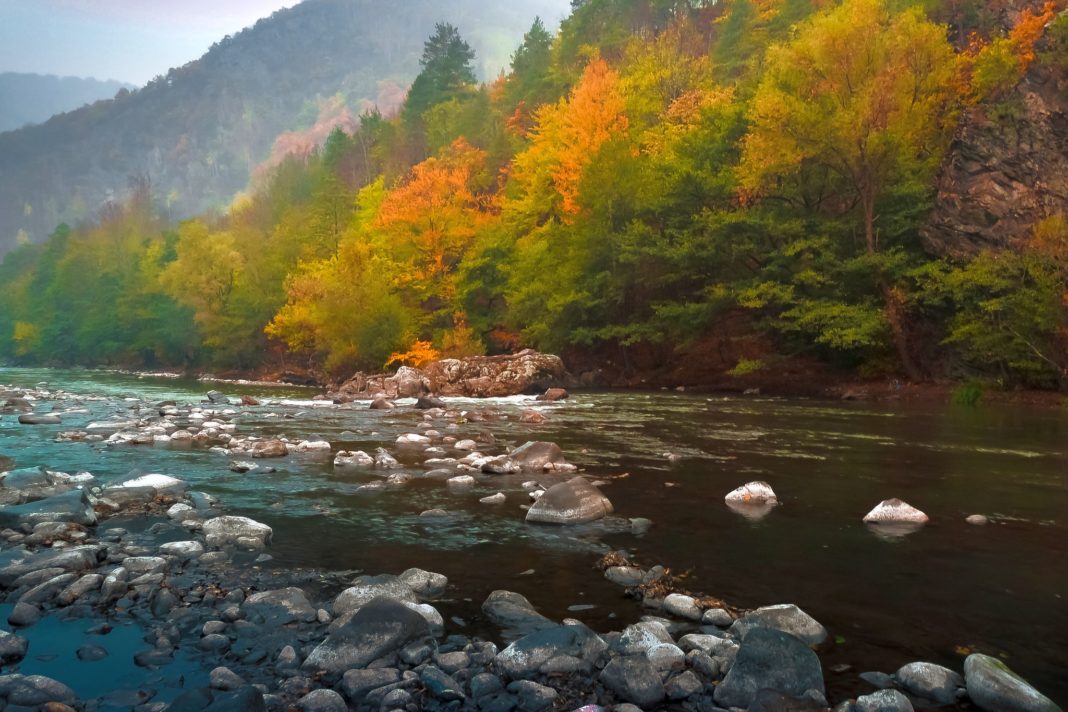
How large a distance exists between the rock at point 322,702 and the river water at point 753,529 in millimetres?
1154

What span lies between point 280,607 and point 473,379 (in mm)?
23658

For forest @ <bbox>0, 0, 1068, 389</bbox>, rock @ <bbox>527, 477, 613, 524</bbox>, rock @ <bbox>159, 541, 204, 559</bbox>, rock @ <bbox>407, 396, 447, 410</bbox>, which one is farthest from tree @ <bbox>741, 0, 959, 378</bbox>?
rock @ <bbox>159, 541, 204, 559</bbox>

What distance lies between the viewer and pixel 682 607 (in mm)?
4609

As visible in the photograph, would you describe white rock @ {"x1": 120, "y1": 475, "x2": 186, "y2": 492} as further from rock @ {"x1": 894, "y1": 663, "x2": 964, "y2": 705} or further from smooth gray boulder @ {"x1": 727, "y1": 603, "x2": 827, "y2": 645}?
rock @ {"x1": 894, "y1": 663, "x2": 964, "y2": 705}

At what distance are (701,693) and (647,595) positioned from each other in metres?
1.34

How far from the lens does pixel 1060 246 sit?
20.9 metres

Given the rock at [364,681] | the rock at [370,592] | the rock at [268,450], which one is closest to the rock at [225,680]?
the rock at [364,681]

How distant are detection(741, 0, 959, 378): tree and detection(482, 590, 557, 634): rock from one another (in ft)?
83.2

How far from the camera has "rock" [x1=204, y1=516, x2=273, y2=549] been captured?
6090 mm

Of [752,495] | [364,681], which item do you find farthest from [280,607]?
[752,495]

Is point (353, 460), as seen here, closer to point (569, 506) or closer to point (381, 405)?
point (569, 506)

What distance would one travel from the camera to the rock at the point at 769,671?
11.3ft

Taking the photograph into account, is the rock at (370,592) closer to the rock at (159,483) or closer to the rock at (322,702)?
the rock at (322,702)

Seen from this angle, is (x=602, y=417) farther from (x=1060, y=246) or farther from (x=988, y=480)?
(x=1060, y=246)
